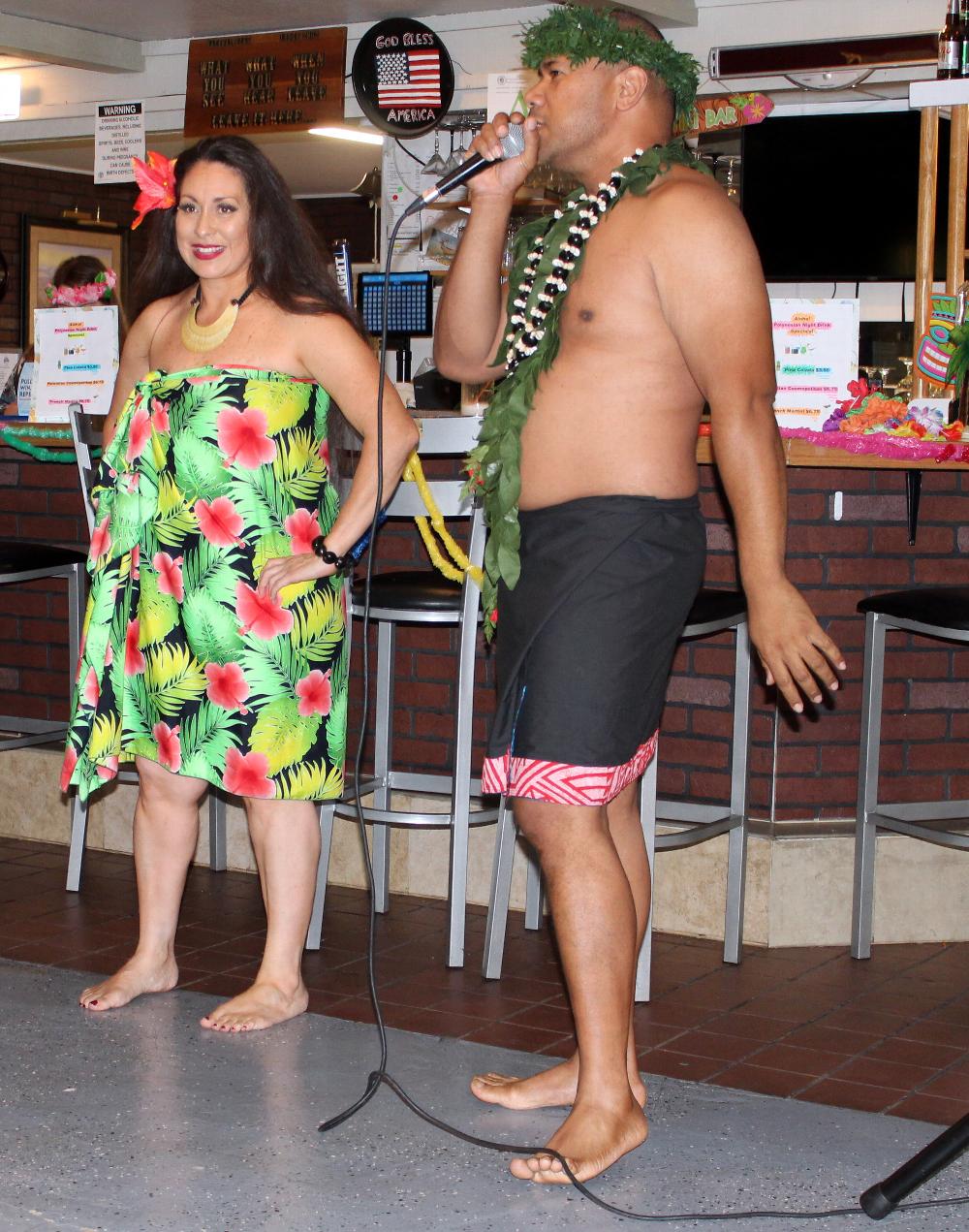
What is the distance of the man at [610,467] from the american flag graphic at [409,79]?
16.1 ft

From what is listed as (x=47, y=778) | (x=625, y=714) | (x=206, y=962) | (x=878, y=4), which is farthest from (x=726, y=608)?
(x=878, y=4)

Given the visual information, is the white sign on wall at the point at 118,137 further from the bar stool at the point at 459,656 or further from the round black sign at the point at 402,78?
the bar stool at the point at 459,656

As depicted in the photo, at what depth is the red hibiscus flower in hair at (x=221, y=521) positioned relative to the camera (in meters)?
2.99

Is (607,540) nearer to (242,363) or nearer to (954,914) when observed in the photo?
(242,363)

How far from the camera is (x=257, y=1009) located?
308cm

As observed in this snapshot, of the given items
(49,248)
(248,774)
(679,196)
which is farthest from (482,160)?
(49,248)

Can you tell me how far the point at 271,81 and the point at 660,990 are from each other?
231 inches

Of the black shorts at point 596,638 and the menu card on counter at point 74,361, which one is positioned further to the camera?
the menu card on counter at point 74,361

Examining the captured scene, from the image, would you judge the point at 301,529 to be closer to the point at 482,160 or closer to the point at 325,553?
the point at 325,553

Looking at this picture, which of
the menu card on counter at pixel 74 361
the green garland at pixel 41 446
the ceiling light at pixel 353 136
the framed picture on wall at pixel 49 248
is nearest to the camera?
the green garland at pixel 41 446

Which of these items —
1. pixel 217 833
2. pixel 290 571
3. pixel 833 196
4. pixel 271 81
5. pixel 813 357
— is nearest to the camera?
pixel 290 571

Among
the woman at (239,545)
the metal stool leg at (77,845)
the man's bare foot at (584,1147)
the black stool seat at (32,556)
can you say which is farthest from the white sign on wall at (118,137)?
the man's bare foot at (584,1147)

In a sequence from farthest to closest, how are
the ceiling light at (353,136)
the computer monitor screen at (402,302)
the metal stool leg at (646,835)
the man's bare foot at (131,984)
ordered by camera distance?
the ceiling light at (353,136)
the computer monitor screen at (402,302)
the metal stool leg at (646,835)
the man's bare foot at (131,984)

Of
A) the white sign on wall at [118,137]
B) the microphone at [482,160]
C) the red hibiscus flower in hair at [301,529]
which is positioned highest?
the white sign on wall at [118,137]
